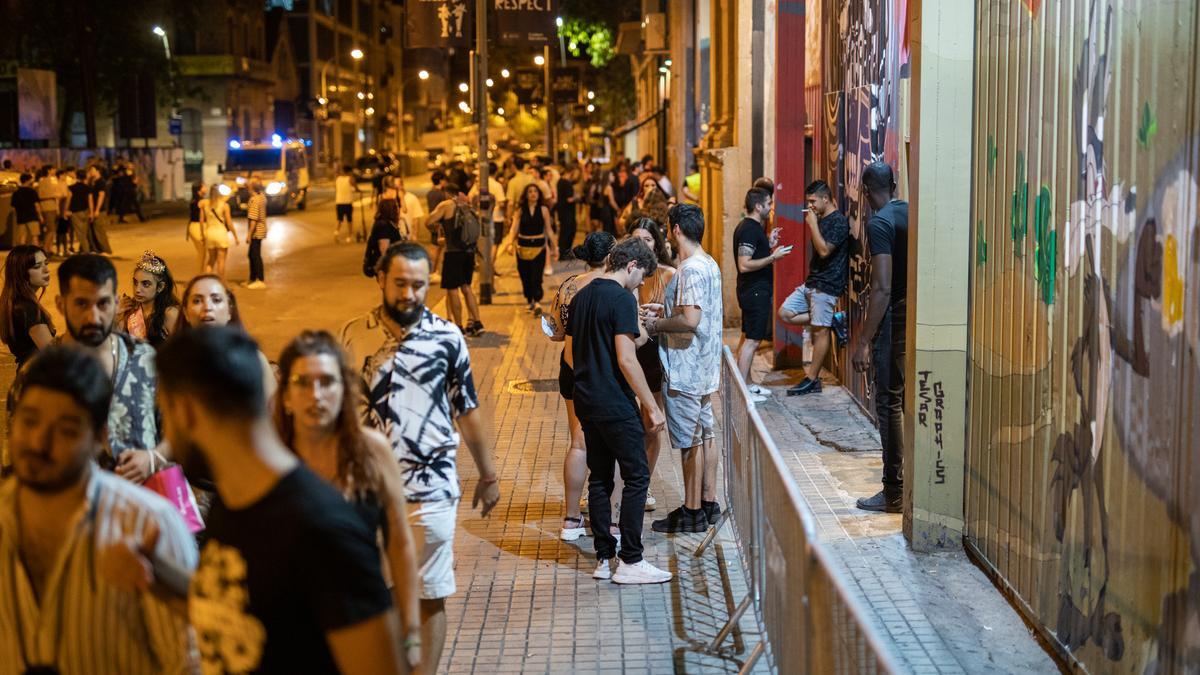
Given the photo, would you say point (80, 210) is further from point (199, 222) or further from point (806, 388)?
point (806, 388)

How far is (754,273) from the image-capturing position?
12578mm

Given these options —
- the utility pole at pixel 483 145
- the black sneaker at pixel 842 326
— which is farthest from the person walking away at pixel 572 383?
the utility pole at pixel 483 145

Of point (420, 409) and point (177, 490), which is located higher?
point (420, 409)

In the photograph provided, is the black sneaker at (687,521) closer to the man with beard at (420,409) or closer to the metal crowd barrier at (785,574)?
the metal crowd barrier at (785,574)

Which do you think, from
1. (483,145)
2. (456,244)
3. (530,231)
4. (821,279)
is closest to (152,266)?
(821,279)

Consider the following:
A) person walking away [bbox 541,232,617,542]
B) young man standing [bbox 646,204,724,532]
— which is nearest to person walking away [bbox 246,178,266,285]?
person walking away [bbox 541,232,617,542]

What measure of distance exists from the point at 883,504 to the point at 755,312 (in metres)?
3.88

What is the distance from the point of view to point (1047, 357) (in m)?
6.21

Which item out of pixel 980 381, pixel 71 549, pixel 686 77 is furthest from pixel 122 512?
pixel 686 77

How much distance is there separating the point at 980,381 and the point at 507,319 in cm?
1240

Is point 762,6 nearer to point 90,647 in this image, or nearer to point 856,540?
point 856,540

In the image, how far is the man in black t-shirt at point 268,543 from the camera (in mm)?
3012

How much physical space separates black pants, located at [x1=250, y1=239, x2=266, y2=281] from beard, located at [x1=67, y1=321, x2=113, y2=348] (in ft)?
58.8

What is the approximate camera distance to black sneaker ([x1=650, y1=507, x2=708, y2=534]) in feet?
28.2
